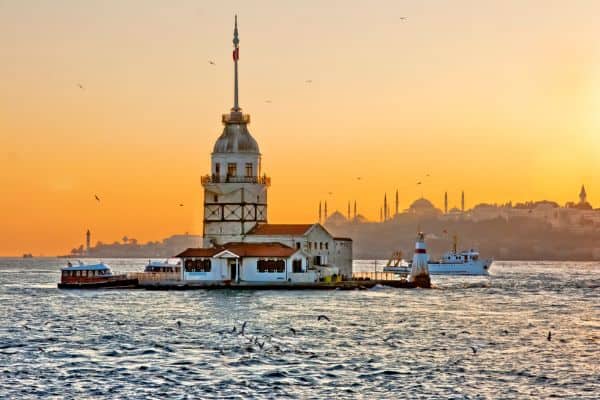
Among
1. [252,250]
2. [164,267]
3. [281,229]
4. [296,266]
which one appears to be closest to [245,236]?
[281,229]

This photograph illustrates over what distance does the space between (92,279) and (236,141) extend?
881 inches

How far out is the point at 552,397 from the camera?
41.0 meters

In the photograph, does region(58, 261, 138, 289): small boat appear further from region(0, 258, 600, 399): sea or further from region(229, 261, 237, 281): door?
region(0, 258, 600, 399): sea

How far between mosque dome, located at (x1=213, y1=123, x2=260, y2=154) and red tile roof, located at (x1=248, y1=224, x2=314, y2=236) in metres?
9.45

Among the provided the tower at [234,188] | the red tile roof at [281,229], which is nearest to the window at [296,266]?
the red tile roof at [281,229]

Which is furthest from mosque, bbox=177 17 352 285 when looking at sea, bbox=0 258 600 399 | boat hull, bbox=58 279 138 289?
sea, bbox=0 258 600 399

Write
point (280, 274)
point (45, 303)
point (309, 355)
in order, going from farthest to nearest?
1. point (280, 274)
2. point (45, 303)
3. point (309, 355)

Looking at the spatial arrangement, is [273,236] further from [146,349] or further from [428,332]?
[146,349]

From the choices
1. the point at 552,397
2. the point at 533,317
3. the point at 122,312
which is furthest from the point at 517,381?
the point at 122,312

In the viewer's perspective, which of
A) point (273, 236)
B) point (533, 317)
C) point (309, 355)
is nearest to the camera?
point (309, 355)

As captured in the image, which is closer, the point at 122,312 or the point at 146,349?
the point at 146,349

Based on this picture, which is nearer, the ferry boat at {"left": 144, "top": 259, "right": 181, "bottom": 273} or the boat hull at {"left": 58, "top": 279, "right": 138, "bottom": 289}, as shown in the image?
the boat hull at {"left": 58, "top": 279, "right": 138, "bottom": 289}

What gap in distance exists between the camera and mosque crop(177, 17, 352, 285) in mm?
103688

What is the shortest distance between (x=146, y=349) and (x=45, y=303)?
135 ft
